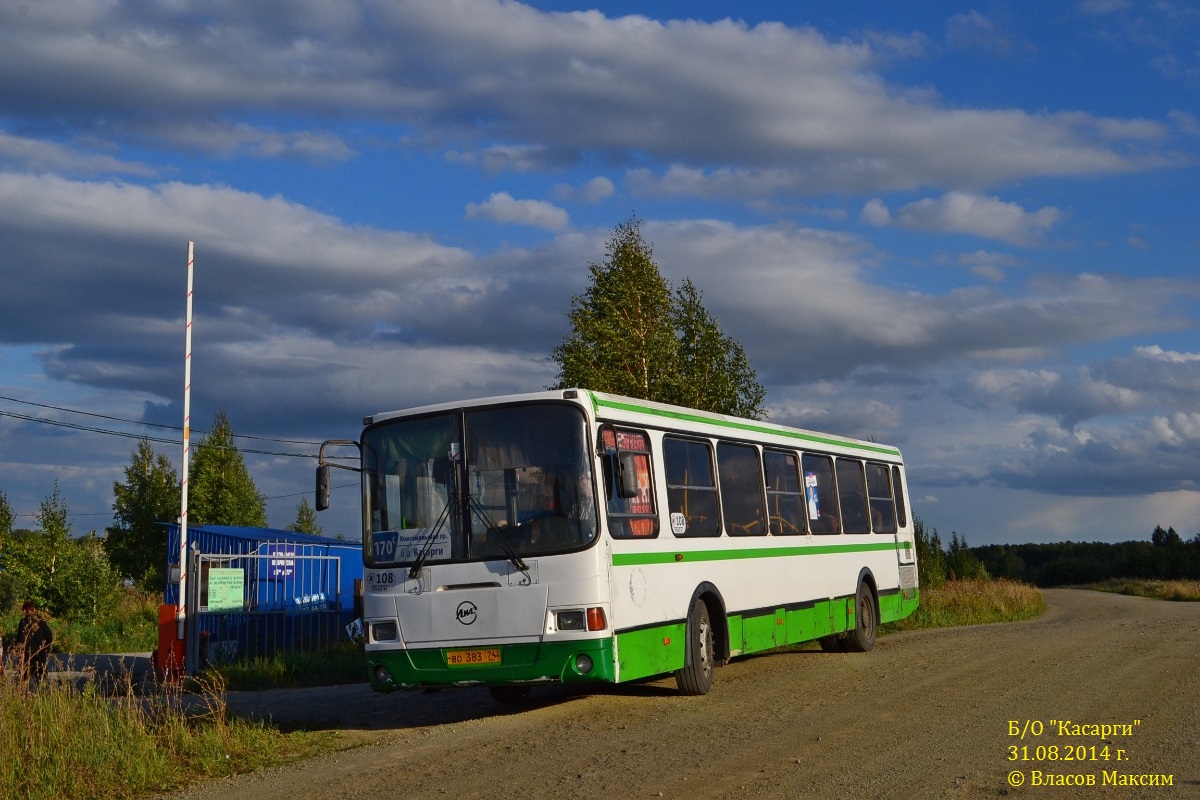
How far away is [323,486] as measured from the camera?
1212 cm

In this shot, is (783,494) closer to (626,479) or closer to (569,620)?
(626,479)

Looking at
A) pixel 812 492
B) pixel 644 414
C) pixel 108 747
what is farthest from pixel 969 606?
pixel 108 747

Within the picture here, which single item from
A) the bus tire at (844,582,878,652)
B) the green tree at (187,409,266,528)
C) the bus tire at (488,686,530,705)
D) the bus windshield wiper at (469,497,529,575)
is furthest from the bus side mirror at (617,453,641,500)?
the green tree at (187,409,266,528)

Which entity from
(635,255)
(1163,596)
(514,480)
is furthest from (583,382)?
(1163,596)

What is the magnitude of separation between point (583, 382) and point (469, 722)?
79.9 ft

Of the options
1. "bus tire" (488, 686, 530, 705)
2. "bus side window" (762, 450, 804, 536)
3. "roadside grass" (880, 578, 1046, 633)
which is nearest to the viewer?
"bus tire" (488, 686, 530, 705)

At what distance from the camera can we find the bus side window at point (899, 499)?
20.7 meters

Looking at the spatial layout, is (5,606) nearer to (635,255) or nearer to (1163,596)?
(635,255)

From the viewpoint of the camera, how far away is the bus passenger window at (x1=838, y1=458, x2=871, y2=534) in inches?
713

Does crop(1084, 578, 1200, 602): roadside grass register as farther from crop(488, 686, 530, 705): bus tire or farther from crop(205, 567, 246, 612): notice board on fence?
crop(488, 686, 530, 705): bus tire

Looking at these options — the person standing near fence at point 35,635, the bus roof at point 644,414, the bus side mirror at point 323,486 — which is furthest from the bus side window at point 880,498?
the person standing near fence at point 35,635

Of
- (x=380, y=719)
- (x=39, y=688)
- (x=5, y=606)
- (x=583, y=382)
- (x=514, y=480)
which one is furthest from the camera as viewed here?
(x=5, y=606)

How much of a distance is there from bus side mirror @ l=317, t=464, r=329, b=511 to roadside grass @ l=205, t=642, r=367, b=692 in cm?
715

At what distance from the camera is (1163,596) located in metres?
60.1
